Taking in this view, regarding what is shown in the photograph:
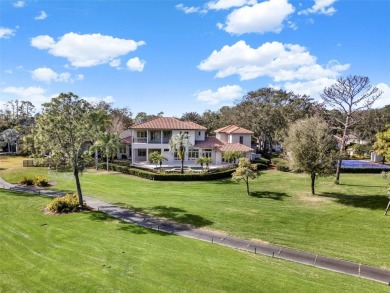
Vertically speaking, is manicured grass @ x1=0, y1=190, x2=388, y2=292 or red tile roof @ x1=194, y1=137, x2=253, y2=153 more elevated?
red tile roof @ x1=194, y1=137, x2=253, y2=153

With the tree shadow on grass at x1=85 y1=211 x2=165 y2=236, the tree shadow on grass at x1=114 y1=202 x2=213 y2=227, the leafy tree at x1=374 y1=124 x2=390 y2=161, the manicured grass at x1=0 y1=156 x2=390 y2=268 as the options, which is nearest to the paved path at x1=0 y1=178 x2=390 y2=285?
the tree shadow on grass at x1=85 y1=211 x2=165 y2=236

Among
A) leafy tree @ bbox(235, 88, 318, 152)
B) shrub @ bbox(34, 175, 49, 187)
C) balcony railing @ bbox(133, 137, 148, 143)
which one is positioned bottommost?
shrub @ bbox(34, 175, 49, 187)

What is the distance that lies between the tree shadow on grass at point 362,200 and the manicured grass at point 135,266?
15985mm

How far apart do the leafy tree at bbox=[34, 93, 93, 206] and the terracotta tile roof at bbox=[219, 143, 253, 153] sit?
30.2 m

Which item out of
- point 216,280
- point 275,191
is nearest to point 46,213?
point 216,280

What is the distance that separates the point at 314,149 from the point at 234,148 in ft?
75.6

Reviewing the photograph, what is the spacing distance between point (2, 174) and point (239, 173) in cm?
3535

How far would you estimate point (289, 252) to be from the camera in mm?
18203

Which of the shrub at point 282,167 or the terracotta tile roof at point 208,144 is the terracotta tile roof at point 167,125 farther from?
the shrub at point 282,167

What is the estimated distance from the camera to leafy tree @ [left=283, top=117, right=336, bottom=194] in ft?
102

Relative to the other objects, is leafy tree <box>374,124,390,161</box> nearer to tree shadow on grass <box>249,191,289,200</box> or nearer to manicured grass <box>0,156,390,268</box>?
manicured grass <box>0,156,390,268</box>

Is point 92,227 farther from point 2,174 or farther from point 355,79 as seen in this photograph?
point 355,79

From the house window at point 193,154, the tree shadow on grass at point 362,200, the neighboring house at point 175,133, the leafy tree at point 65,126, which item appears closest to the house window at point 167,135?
the neighboring house at point 175,133

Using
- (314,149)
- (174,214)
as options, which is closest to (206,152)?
(314,149)
